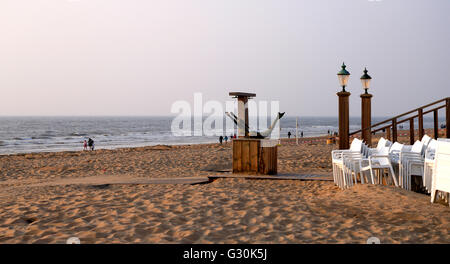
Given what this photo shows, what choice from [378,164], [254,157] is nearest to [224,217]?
[378,164]

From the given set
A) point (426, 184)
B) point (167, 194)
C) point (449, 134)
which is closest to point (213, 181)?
point (167, 194)

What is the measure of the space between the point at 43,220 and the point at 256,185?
448 centimetres

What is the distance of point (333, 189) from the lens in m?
7.23

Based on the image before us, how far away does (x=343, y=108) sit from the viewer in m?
9.48

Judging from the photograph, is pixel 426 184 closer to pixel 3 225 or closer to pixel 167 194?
pixel 167 194

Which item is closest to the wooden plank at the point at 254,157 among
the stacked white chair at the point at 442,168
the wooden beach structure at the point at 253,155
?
the wooden beach structure at the point at 253,155

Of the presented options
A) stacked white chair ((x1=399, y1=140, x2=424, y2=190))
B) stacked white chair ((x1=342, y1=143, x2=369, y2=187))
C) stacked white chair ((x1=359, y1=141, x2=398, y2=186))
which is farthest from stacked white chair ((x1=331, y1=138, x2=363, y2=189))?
stacked white chair ((x1=399, y1=140, x2=424, y2=190))

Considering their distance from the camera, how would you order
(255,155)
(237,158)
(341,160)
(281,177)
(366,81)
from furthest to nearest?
1. (366,81)
2. (237,158)
3. (255,155)
4. (281,177)
5. (341,160)

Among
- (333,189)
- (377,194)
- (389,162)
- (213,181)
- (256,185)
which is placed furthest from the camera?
(213,181)

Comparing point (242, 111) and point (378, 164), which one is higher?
point (242, 111)

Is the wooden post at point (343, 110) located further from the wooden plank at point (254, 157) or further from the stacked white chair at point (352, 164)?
the stacked white chair at point (352, 164)

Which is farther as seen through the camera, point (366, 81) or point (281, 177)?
point (366, 81)

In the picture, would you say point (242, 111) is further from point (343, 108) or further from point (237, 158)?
point (343, 108)

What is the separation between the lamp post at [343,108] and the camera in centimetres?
945
